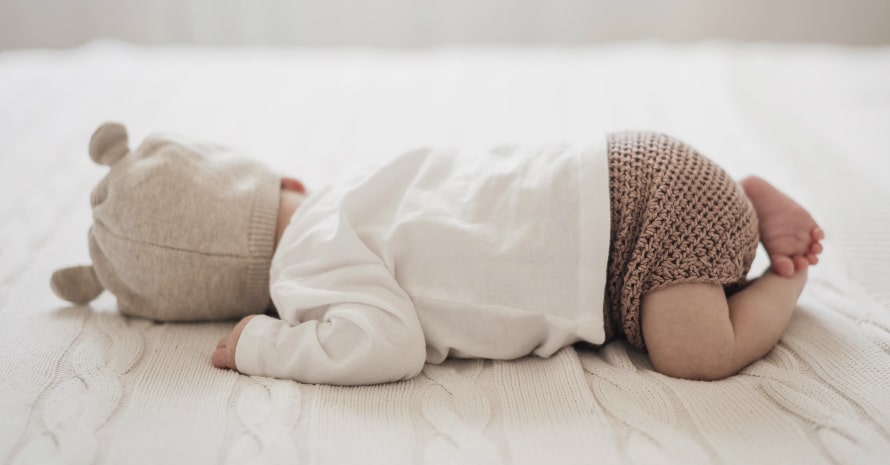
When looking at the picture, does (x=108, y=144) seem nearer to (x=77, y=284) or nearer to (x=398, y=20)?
(x=77, y=284)

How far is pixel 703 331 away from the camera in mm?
917

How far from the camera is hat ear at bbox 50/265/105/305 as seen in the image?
1047 millimetres

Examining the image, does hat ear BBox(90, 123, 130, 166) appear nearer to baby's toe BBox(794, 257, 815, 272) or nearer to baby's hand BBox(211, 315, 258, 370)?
baby's hand BBox(211, 315, 258, 370)

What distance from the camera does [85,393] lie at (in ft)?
2.82

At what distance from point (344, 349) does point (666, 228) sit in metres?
0.44

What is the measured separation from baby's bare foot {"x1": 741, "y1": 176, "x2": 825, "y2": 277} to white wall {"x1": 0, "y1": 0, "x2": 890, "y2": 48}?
210 centimetres

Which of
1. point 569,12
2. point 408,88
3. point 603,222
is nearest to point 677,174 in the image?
point 603,222

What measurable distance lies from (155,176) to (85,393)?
0.34m

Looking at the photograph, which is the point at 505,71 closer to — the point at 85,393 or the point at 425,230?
the point at 425,230

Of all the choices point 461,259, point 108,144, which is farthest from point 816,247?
point 108,144

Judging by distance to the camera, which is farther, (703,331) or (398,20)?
(398,20)

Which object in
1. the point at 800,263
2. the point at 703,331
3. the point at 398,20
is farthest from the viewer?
the point at 398,20

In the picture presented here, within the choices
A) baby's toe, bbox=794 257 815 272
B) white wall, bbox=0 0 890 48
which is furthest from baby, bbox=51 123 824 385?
white wall, bbox=0 0 890 48

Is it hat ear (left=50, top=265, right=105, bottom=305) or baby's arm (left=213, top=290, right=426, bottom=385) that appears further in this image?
hat ear (left=50, top=265, right=105, bottom=305)
